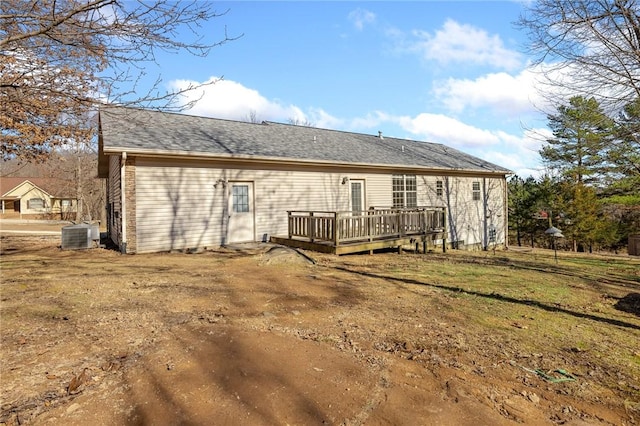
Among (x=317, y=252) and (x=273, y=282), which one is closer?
(x=273, y=282)

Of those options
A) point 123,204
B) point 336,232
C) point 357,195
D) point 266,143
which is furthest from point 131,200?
point 357,195

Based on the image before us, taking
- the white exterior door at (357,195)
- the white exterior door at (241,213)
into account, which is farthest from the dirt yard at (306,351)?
the white exterior door at (357,195)

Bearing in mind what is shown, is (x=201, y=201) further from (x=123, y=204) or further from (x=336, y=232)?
(x=336, y=232)

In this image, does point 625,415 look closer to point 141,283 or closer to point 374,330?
point 374,330

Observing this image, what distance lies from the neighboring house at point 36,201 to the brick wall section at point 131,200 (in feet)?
129

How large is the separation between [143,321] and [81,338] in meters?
0.72

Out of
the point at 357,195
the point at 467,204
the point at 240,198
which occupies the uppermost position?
the point at 357,195

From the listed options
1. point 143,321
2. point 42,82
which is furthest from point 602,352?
point 42,82

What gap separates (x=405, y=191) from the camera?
1716 centimetres

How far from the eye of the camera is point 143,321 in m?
4.76

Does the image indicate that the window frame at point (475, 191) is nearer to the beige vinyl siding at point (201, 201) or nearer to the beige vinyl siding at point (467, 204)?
the beige vinyl siding at point (467, 204)

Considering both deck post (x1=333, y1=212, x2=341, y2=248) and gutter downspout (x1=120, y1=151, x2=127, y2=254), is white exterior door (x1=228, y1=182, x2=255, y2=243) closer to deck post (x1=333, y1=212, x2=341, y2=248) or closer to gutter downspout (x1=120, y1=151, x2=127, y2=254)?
gutter downspout (x1=120, y1=151, x2=127, y2=254)

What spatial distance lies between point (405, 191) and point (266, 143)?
6.86 metres

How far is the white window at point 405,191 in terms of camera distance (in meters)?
16.8
